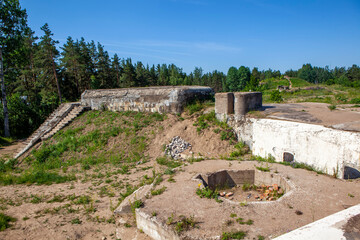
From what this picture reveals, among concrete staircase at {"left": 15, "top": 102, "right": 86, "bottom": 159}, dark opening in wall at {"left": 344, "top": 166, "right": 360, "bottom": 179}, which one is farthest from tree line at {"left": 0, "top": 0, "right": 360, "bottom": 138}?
dark opening in wall at {"left": 344, "top": 166, "right": 360, "bottom": 179}

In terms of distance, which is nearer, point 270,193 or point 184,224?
point 184,224

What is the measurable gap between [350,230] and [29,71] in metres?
25.0

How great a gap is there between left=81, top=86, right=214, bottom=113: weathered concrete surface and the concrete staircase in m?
1.00

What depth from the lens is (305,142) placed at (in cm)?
723

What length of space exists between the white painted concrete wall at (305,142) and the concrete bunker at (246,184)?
1.69 metres

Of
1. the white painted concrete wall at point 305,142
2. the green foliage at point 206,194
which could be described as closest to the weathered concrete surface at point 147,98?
the white painted concrete wall at point 305,142

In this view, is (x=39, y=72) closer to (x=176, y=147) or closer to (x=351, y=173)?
(x=176, y=147)

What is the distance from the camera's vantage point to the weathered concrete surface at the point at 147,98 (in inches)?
479

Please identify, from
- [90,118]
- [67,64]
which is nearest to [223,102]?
[90,118]

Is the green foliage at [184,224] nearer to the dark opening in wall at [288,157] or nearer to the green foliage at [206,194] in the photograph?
the green foliage at [206,194]

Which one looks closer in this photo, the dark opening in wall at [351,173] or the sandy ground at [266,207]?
the sandy ground at [266,207]

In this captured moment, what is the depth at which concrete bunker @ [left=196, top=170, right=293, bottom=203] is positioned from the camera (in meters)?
A: 6.23

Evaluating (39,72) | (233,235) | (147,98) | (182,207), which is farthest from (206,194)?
(39,72)

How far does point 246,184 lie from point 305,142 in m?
2.55
